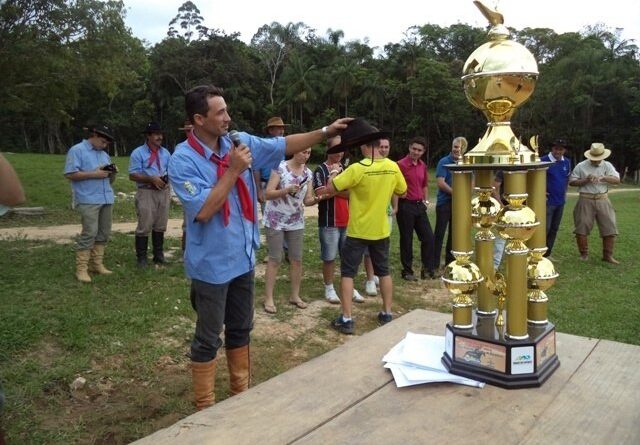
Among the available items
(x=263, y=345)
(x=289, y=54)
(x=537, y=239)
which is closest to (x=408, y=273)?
(x=263, y=345)

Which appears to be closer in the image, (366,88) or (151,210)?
(151,210)

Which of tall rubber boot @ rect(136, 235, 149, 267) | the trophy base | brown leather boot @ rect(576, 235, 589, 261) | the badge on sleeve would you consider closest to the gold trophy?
the trophy base

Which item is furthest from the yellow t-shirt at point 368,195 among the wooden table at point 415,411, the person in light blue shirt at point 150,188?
the wooden table at point 415,411

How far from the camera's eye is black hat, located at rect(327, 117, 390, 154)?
2.54 metres

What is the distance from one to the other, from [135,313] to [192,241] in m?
2.51

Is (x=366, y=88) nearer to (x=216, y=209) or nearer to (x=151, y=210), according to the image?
(x=151, y=210)

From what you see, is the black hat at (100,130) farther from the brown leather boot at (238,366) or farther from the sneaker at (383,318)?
the brown leather boot at (238,366)

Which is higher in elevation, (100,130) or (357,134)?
(100,130)

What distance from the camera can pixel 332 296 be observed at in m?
5.85

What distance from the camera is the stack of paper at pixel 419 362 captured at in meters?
1.83

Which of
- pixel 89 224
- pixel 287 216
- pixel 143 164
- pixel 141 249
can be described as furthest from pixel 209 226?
pixel 141 249

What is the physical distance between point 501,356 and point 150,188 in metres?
5.76

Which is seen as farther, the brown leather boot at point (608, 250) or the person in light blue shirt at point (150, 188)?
the brown leather boot at point (608, 250)

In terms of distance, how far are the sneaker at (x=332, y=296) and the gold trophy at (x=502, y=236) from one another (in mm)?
3826
